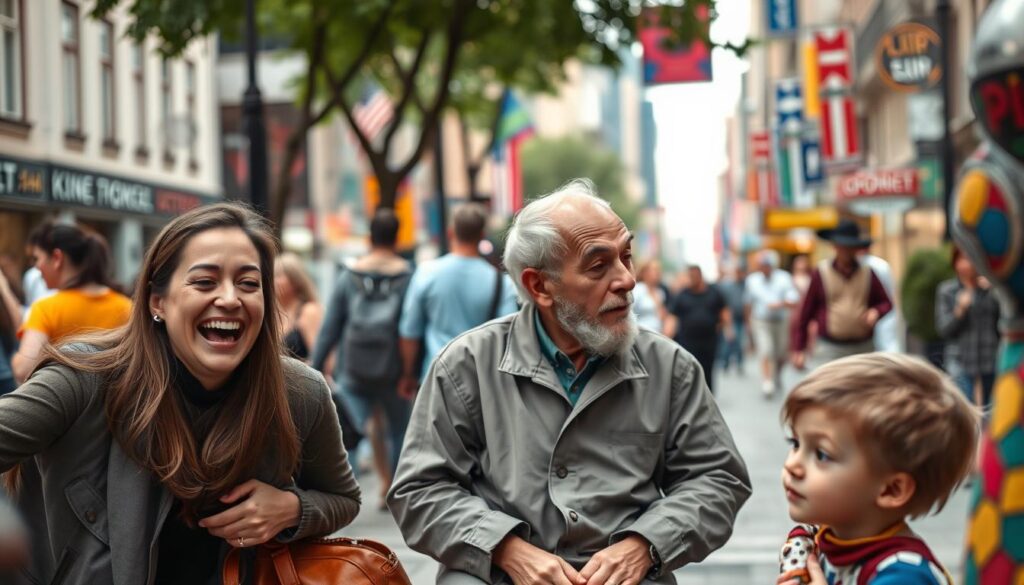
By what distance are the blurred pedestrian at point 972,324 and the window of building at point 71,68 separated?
804 centimetres

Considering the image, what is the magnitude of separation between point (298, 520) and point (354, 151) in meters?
48.2

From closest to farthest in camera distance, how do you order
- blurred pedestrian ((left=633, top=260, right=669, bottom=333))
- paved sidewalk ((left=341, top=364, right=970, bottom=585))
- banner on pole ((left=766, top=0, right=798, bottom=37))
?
paved sidewalk ((left=341, top=364, right=970, bottom=585)) < blurred pedestrian ((left=633, top=260, right=669, bottom=333)) < banner on pole ((left=766, top=0, right=798, bottom=37))

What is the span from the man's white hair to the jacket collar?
160 mm

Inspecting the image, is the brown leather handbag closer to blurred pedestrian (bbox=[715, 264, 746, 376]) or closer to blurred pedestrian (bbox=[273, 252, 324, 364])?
blurred pedestrian (bbox=[273, 252, 324, 364])

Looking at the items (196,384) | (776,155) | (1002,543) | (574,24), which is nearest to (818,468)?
(1002,543)

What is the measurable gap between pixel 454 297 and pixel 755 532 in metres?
2.24

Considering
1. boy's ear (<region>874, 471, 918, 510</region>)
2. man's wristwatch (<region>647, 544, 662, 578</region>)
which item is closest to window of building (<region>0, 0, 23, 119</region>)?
man's wristwatch (<region>647, 544, 662, 578</region>)

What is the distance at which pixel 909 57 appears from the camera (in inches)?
720

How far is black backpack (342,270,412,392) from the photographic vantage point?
9414mm

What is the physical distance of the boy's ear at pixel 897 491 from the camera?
8.96 feet

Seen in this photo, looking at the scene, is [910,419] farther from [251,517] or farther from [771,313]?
[771,313]

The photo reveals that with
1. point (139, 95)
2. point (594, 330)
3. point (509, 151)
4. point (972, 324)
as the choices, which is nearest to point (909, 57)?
point (972, 324)

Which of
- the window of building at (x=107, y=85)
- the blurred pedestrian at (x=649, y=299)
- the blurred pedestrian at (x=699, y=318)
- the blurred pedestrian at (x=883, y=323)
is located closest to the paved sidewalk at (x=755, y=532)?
the blurred pedestrian at (x=883, y=323)

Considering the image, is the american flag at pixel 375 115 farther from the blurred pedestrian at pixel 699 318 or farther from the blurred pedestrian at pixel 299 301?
the blurred pedestrian at pixel 299 301
